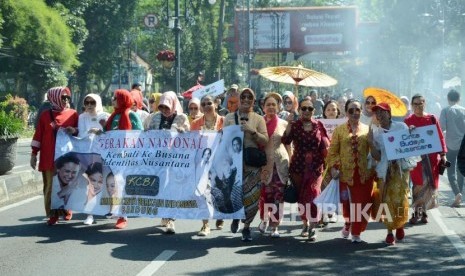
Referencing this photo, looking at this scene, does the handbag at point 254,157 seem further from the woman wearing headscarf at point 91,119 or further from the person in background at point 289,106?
the person in background at point 289,106

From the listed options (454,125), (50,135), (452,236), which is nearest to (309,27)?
(454,125)

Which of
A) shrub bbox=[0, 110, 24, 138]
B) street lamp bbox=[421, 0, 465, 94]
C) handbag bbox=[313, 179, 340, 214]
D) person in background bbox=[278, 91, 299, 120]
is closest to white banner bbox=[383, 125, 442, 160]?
handbag bbox=[313, 179, 340, 214]

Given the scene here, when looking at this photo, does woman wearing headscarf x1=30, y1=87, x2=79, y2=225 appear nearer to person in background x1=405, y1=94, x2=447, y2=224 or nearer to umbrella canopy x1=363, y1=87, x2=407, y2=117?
umbrella canopy x1=363, y1=87, x2=407, y2=117

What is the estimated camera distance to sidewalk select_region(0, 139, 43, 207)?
13.3 m

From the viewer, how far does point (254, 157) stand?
31.9ft

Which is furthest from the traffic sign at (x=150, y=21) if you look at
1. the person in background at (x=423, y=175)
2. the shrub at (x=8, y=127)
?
the person in background at (x=423, y=175)

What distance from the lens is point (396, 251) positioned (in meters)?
9.30

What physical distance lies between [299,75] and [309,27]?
43548 mm

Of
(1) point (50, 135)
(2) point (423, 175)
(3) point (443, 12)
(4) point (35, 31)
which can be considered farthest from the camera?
(3) point (443, 12)

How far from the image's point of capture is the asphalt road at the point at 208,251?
8.14 meters

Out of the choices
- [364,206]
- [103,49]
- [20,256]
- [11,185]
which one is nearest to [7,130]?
[11,185]

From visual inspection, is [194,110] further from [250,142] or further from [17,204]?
[17,204]

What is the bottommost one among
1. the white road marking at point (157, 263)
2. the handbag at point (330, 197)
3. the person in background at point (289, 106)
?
the white road marking at point (157, 263)

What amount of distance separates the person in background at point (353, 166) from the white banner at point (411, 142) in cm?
29
